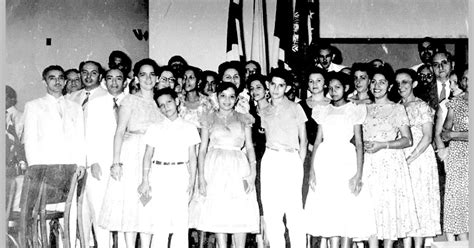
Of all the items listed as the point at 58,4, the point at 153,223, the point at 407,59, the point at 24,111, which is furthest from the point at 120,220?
the point at 407,59

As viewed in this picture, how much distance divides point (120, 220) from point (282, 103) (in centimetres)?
124

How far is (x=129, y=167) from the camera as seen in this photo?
594 cm

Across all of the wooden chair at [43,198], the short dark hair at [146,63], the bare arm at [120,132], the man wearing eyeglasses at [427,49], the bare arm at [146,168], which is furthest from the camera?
the man wearing eyeglasses at [427,49]

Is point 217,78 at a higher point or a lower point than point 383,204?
higher

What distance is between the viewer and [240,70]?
6.12 meters

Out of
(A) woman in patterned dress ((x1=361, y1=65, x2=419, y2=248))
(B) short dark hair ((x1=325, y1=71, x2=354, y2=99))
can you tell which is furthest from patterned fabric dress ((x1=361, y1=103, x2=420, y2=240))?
(B) short dark hair ((x1=325, y1=71, x2=354, y2=99))

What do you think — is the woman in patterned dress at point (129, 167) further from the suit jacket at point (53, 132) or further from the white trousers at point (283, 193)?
the white trousers at point (283, 193)

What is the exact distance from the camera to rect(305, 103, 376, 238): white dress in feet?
19.1

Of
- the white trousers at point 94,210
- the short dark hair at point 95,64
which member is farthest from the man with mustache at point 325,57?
the white trousers at point 94,210

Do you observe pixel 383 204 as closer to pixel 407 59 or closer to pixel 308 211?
pixel 308 211

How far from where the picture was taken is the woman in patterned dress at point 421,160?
599 centimetres

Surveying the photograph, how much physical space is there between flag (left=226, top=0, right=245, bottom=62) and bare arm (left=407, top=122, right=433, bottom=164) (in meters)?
1.23

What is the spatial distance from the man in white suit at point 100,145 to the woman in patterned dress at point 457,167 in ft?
6.83

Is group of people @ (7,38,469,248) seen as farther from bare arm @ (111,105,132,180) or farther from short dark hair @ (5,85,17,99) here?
short dark hair @ (5,85,17,99)
